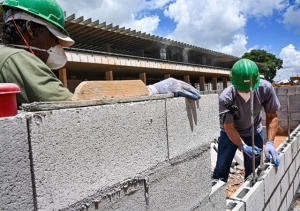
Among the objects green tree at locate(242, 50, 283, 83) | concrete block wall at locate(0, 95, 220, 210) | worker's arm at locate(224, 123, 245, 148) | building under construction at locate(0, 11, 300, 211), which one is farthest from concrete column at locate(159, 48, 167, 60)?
green tree at locate(242, 50, 283, 83)

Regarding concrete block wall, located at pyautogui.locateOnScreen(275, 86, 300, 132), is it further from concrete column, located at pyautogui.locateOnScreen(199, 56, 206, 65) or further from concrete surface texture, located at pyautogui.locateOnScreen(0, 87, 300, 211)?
concrete column, located at pyautogui.locateOnScreen(199, 56, 206, 65)

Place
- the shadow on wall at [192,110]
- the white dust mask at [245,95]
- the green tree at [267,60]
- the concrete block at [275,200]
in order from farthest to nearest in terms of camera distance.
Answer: the green tree at [267,60] < the white dust mask at [245,95] < the concrete block at [275,200] < the shadow on wall at [192,110]

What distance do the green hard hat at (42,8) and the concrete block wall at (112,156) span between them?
727 millimetres

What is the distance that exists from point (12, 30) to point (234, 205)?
2204 millimetres

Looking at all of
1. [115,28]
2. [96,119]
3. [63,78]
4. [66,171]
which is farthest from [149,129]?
[115,28]

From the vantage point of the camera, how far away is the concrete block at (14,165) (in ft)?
2.44

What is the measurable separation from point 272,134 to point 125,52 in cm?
1673

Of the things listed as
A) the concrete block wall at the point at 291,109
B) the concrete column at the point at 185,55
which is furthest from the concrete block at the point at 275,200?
the concrete column at the point at 185,55

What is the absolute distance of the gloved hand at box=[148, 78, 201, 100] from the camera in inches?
59.1

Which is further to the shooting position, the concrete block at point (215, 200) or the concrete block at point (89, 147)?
the concrete block at point (215, 200)

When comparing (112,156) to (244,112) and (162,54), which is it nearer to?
(244,112)

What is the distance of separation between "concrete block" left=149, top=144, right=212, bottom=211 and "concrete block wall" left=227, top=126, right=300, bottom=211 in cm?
59

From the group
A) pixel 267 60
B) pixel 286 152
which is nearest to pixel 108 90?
pixel 286 152

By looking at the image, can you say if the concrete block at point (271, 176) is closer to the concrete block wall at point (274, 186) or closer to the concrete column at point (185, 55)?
the concrete block wall at point (274, 186)
